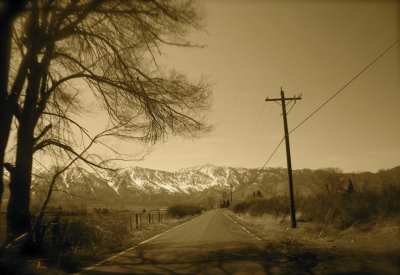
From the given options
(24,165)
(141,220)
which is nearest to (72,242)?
(24,165)

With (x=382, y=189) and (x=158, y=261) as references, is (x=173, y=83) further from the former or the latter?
(x=382, y=189)

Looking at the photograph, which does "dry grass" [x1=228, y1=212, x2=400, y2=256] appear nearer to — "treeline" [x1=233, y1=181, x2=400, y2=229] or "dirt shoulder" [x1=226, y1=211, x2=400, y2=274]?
"dirt shoulder" [x1=226, y1=211, x2=400, y2=274]

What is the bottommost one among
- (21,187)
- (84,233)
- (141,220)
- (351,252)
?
(141,220)

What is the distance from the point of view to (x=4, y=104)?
8188 mm

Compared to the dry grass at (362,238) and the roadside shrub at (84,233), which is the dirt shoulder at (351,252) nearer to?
the dry grass at (362,238)

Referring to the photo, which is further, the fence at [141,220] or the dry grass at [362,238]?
the fence at [141,220]

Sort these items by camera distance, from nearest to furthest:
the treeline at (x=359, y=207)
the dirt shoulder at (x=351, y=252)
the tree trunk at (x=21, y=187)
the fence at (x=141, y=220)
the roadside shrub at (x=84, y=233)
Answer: the dirt shoulder at (x=351, y=252)
the tree trunk at (x=21, y=187)
the roadside shrub at (x=84, y=233)
the treeline at (x=359, y=207)
the fence at (x=141, y=220)

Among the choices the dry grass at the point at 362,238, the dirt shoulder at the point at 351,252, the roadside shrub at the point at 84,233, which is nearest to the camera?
the dirt shoulder at the point at 351,252

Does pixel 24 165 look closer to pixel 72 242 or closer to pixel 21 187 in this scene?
pixel 21 187

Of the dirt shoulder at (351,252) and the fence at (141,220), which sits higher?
the dirt shoulder at (351,252)

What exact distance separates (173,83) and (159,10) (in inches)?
87.8

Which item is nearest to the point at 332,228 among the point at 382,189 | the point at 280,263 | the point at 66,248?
the point at 382,189

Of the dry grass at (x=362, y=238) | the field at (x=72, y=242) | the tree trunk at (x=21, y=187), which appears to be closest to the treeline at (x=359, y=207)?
the dry grass at (x=362, y=238)

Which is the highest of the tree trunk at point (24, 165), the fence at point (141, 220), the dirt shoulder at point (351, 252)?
the tree trunk at point (24, 165)
